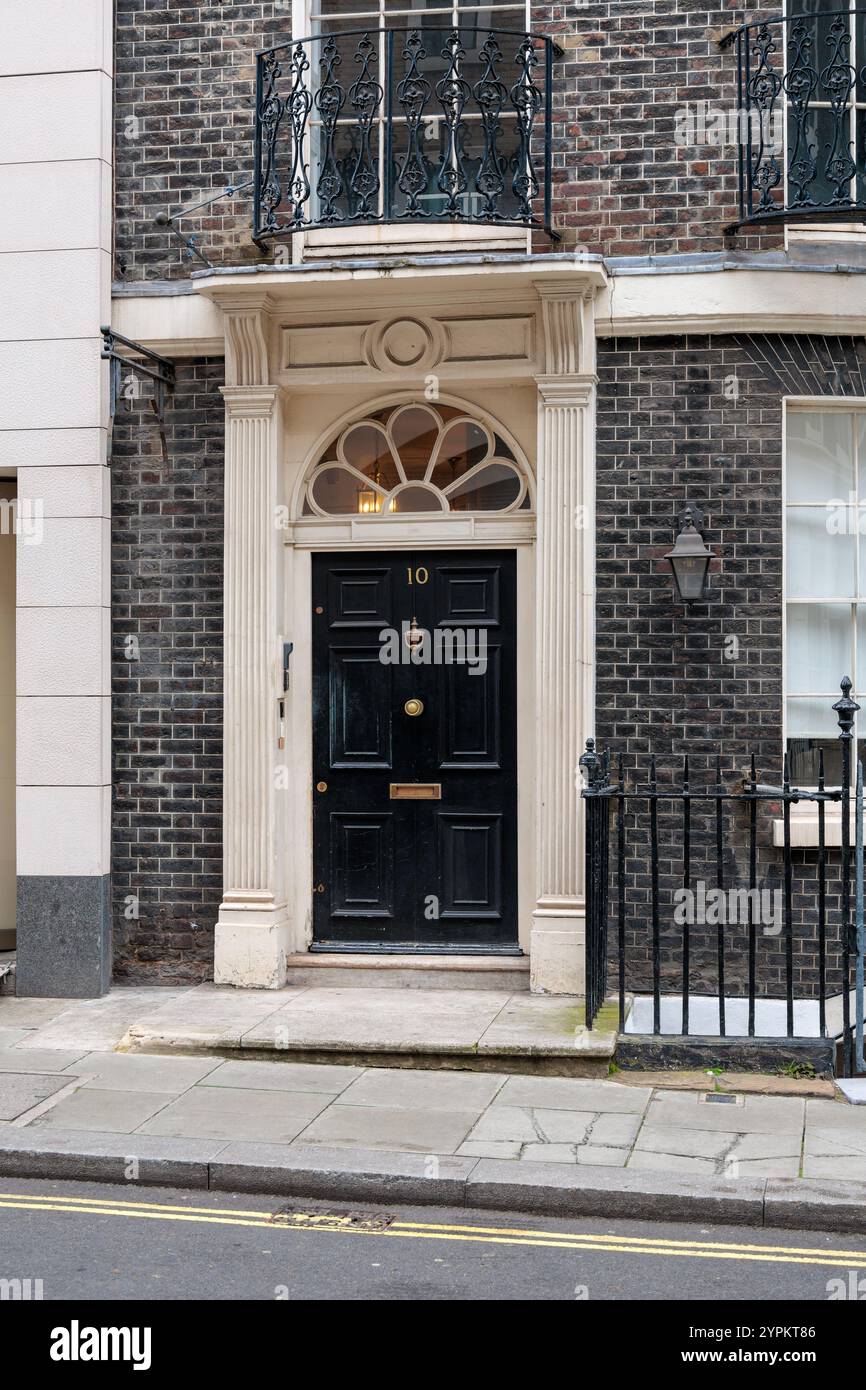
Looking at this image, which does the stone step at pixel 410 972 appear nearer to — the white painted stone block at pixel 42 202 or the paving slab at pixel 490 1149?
the paving slab at pixel 490 1149

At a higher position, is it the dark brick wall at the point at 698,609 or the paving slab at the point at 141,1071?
the dark brick wall at the point at 698,609

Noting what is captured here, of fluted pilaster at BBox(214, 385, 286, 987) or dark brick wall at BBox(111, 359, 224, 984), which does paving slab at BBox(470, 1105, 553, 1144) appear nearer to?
fluted pilaster at BBox(214, 385, 286, 987)

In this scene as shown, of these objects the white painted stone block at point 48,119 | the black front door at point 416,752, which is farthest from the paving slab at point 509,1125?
the white painted stone block at point 48,119

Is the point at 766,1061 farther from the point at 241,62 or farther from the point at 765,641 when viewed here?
the point at 241,62

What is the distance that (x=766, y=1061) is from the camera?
747 centimetres

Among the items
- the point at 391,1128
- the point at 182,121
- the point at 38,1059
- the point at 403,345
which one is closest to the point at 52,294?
the point at 182,121

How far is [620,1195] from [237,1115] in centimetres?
193

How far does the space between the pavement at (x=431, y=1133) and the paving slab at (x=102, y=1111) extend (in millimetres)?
14

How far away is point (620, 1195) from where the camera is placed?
229 inches

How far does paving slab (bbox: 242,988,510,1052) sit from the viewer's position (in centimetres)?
779

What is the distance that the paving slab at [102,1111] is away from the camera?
6.70 metres

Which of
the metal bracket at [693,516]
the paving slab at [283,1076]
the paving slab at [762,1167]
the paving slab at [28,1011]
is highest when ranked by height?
the metal bracket at [693,516]

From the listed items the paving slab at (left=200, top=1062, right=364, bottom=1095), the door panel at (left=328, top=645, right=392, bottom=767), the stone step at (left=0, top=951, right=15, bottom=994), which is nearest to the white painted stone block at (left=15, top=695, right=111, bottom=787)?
the stone step at (left=0, top=951, right=15, bottom=994)
